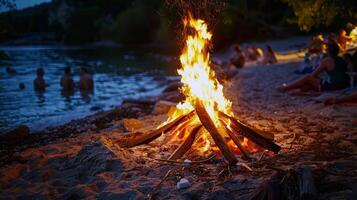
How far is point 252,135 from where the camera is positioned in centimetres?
712

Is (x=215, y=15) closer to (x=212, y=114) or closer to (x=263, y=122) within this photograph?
(x=212, y=114)

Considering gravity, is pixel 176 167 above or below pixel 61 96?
above

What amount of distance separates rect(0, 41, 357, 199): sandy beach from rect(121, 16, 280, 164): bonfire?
32 centimetres

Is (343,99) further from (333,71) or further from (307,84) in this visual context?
(307,84)

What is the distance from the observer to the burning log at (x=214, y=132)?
6399 millimetres

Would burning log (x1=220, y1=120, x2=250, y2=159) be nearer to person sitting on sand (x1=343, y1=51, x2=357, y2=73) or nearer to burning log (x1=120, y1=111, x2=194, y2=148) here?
burning log (x1=120, y1=111, x2=194, y2=148)

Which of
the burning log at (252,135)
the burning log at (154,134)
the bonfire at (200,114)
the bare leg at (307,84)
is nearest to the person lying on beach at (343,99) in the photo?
the bare leg at (307,84)

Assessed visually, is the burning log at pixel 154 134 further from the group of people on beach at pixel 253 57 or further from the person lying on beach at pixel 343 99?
the group of people on beach at pixel 253 57

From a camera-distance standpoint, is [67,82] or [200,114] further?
[67,82]

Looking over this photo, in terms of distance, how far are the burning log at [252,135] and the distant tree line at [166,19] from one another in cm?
193

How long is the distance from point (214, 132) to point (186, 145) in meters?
0.53

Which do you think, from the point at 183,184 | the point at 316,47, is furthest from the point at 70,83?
the point at 183,184

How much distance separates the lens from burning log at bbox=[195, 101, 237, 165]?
6399 mm

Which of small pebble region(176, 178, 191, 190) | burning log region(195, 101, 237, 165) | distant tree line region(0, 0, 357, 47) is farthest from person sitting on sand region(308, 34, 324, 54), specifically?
small pebble region(176, 178, 191, 190)
